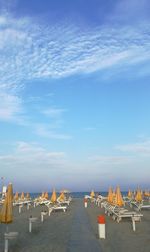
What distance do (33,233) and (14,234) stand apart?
398 centimetres

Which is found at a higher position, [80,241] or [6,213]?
[6,213]

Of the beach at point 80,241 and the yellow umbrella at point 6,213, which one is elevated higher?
the yellow umbrella at point 6,213

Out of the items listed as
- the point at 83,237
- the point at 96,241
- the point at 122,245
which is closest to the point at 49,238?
the point at 83,237

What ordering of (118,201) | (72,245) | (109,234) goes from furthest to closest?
1. (118,201)
2. (109,234)
3. (72,245)

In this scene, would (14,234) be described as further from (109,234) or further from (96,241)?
(109,234)

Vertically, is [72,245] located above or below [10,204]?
below

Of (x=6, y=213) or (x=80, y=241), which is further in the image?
(x=80, y=241)

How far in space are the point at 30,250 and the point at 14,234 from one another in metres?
0.85

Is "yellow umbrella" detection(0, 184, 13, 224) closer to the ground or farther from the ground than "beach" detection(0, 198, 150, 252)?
farther from the ground

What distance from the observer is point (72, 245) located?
30.8 ft

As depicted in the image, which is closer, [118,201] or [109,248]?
[109,248]

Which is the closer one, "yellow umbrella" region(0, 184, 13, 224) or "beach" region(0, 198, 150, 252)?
"yellow umbrella" region(0, 184, 13, 224)

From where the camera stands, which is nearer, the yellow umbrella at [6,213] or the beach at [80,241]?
the yellow umbrella at [6,213]

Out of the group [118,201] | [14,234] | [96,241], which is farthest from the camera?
[118,201]
